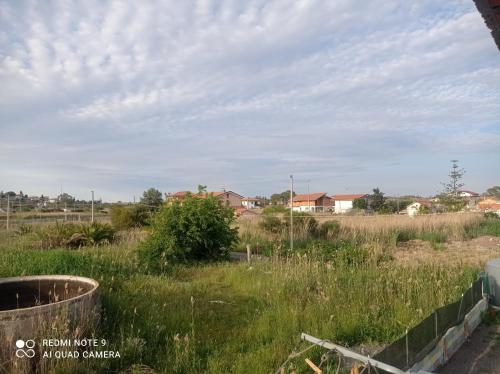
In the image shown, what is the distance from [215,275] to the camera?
7.15 m

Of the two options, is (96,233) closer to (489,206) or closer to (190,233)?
(190,233)

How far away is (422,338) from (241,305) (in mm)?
2499

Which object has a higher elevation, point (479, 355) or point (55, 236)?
point (55, 236)

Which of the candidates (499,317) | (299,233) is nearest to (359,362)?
(499,317)

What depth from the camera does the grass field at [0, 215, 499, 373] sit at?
350 cm

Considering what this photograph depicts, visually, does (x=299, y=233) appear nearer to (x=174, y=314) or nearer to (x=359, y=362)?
(x=174, y=314)

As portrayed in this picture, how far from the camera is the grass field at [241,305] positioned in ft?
11.5

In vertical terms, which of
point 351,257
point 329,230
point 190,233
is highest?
point 190,233

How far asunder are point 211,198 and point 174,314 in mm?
4836

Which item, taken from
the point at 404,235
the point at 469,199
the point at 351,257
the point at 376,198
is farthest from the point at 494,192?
the point at 351,257

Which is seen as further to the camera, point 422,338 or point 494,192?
point 494,192

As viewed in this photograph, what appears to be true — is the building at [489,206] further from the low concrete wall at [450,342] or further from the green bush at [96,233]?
the low concrete wall at [450,342]

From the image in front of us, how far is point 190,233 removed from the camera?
840 centimetres

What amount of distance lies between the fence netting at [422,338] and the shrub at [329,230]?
29.6 feet
